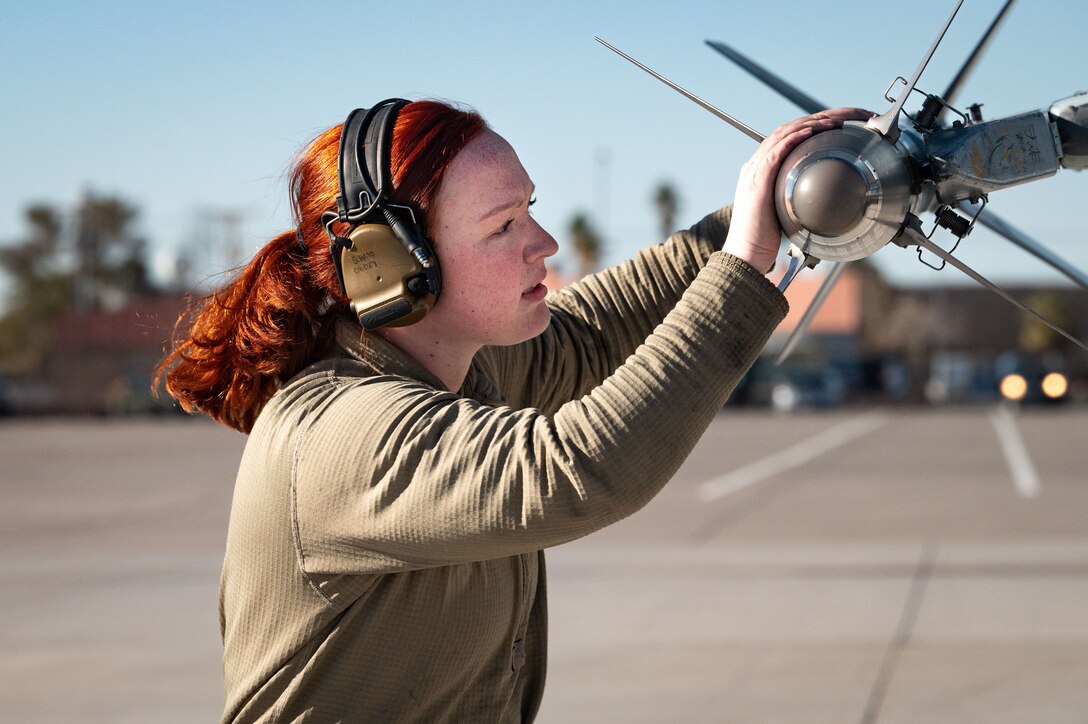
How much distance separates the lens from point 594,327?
2.22 m

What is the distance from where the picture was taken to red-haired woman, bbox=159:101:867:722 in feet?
4.14

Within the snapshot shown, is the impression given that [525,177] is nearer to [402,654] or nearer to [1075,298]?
[402,654]

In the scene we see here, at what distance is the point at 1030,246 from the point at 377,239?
0.85 m

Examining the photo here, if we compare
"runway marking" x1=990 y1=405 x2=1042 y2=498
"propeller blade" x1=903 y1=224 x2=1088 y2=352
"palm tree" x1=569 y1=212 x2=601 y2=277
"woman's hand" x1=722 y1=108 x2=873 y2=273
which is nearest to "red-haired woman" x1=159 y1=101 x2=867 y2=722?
"woman's hand" x1=722 y1=108 x2=873 y2=273

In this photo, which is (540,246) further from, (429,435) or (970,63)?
(970,63)

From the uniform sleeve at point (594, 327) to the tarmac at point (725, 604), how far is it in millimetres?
3437

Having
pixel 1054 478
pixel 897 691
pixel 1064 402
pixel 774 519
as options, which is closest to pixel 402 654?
Answer: pixel 897 691

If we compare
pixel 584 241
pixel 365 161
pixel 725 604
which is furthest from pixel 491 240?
pixel 584 241

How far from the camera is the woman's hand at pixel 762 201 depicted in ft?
4.35

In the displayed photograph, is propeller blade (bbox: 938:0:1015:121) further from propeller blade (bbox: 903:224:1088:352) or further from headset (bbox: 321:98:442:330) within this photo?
headset (bbox: 321:98:442:330)

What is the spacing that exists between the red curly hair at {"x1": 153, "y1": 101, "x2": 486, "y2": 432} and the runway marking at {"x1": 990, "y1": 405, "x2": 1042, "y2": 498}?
13519 millimetres

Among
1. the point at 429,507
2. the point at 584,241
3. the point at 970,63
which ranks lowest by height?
the point at 584,241

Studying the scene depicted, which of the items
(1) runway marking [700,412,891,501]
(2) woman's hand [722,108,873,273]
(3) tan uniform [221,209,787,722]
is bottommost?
(1) runway marking [700,412,891,501]

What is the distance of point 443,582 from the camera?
Result: 5.10 ft
